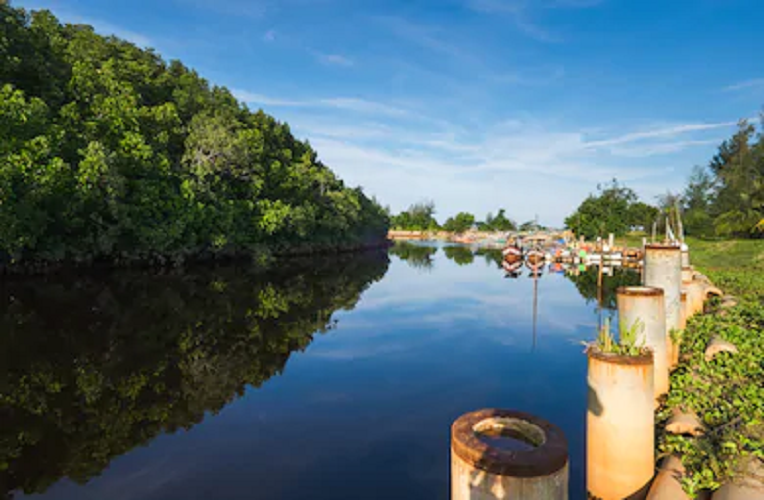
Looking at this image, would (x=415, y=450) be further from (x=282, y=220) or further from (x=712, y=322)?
(x=282, y=220)

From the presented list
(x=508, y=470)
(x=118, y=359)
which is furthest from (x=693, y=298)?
(x=118, y=359)

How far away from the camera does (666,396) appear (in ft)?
24.1

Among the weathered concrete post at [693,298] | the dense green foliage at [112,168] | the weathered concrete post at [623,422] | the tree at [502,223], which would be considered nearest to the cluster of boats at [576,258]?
the dense green foliage at [112,168]

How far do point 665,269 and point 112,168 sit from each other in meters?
25.1

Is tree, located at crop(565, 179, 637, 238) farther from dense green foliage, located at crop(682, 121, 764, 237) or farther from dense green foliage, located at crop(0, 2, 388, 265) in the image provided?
dense green foliage, located at crop(0, 2, 388, 265)

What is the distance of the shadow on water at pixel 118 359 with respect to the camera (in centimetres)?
657

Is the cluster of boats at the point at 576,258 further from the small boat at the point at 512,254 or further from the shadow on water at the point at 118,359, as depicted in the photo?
the shadow on water at the point at 118,359

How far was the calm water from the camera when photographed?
5.90 m

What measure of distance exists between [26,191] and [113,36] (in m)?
43.6

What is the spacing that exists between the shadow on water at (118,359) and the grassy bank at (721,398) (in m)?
7.45

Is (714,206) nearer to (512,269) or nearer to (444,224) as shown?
(512,269)

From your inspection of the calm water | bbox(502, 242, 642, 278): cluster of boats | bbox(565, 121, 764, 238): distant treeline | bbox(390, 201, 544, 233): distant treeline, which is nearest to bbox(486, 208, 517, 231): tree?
bbox(390, 201, 544, 233): distant treeline

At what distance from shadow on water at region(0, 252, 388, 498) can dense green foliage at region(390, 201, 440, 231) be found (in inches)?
4408

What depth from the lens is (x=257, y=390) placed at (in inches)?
356
